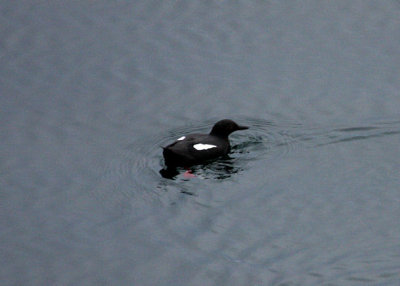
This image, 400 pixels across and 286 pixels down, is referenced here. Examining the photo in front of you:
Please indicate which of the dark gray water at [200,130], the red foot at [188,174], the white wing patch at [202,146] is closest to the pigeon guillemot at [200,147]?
the white wing patch at [202,146]

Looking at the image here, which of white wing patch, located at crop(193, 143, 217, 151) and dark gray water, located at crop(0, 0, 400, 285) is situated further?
white wing patch, located at crop(193, 143, 217, 151)

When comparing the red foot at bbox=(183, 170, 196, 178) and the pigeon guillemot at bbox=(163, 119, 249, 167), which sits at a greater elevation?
the pigeon guillemot at bbox=(163, 119, 249, 167)

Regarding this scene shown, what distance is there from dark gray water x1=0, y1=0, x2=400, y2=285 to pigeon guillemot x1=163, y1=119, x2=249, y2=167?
0.38 metres

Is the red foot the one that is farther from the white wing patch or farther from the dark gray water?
the white wing patch

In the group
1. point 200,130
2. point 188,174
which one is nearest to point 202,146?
point 188,174

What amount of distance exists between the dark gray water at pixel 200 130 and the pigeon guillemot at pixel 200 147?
38cm

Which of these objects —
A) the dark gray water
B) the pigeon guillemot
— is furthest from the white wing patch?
the dark gray water

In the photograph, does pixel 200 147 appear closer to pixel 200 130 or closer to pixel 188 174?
pixel 188 174

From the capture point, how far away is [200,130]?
20219 mm

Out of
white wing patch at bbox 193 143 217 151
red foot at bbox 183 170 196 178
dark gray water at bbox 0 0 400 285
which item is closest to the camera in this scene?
dark gray water at bbox 0 0 400 285

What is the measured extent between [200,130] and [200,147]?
4.29 ft

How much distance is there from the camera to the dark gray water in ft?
51.6

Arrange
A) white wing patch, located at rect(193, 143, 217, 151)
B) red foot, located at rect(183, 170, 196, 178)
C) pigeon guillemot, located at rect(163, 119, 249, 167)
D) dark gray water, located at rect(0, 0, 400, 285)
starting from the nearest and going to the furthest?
dark gray water, located at rect(0, 0, 400, 285), red foot, located at rect(183, 170, 196, 178), pigeon guillemot, located at rect(163, 119, 249, 167), white wing patch, located at rect(193, 143, 217, 151)

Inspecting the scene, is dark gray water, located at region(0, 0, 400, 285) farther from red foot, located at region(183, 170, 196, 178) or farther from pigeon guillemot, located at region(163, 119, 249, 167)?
pigeon guillemot, located at region(163, 119, 249, 167)
